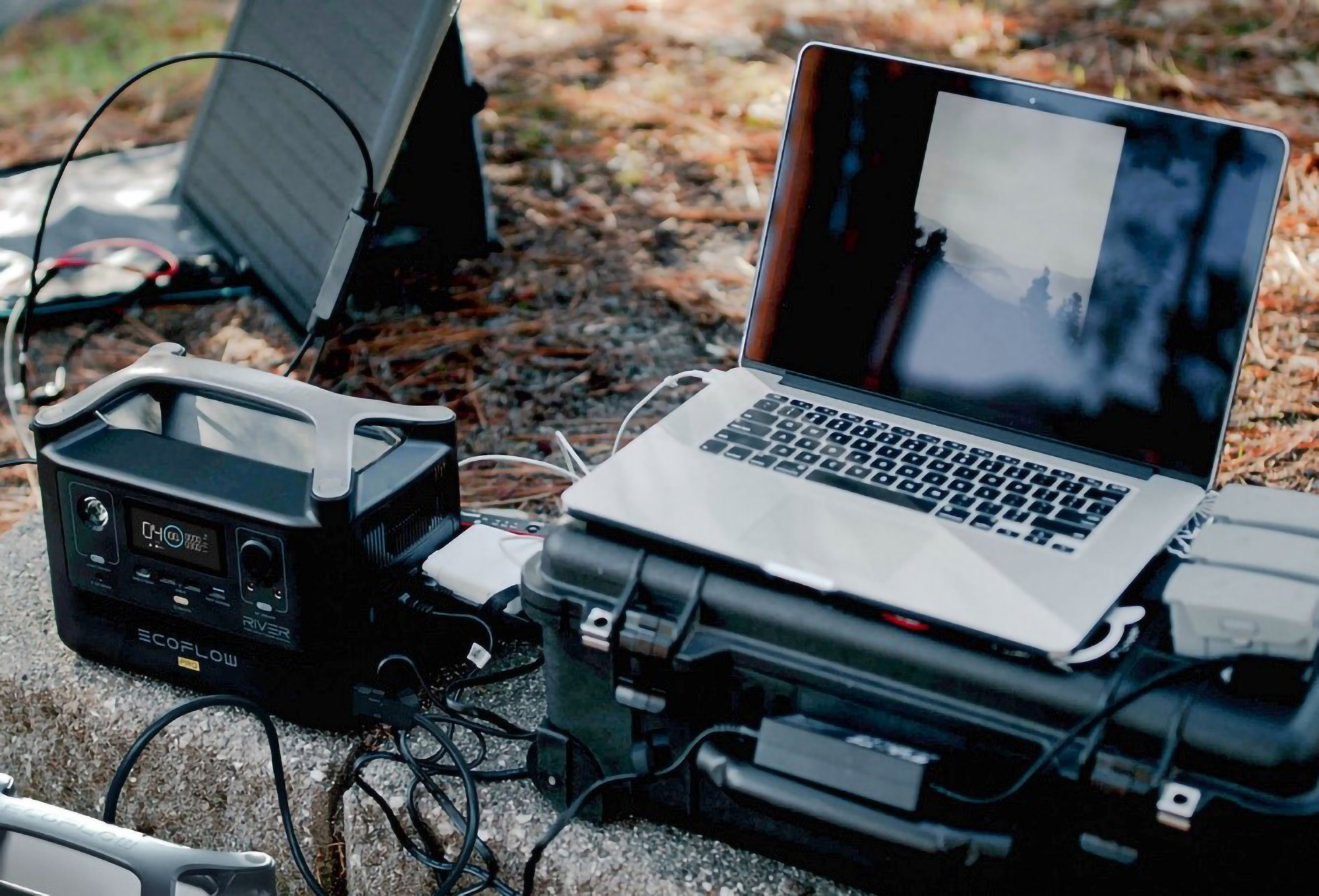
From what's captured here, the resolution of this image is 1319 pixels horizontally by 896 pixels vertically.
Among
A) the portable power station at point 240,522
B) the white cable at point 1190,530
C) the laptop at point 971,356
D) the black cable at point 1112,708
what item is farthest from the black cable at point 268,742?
the white cable at point 1190,530

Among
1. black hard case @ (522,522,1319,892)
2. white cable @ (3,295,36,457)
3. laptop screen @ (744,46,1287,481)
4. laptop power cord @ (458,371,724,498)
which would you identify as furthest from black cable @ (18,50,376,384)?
black hard case @ (522,522,1319,892)

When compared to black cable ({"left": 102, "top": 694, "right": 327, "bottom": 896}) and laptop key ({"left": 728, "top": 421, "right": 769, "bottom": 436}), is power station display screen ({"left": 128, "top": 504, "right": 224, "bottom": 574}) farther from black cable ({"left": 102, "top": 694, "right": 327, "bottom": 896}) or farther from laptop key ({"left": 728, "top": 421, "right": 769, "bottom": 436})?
laptop key ({"left": 728, "top": 421, "right": 769, "bottom": 436})

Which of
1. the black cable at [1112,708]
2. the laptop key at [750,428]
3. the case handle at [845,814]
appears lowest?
the case handle at [845,814]

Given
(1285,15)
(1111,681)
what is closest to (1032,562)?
(1111,681)

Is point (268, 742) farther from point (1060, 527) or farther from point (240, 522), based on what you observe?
point (1060, 527)

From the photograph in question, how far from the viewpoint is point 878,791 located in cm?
90

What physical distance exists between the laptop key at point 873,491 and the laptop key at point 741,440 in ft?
0.19

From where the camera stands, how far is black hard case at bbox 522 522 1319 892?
0.84m

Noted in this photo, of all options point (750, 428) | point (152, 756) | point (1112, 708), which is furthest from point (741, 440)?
point (152, 756)

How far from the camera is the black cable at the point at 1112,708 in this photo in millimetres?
851

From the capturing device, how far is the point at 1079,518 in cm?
102

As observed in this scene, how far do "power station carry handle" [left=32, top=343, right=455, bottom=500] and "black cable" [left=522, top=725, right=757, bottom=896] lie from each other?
319 millimetres

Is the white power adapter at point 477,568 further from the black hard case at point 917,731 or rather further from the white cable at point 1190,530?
the white cable at point 1190,530

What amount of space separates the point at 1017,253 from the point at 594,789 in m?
0.56
